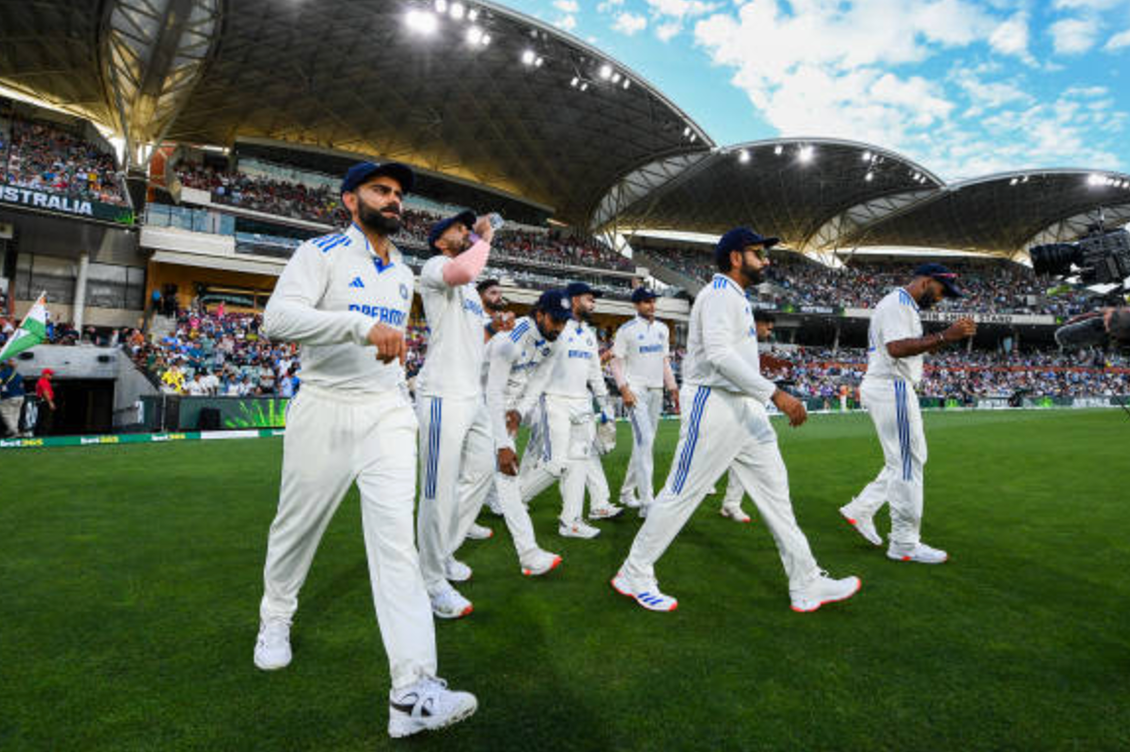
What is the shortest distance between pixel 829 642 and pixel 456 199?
45.4 meters

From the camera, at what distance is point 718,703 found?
2.56m

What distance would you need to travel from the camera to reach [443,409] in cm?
360

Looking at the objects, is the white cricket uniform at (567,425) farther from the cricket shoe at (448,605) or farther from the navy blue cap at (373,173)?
the navy blue cap at (373,173)

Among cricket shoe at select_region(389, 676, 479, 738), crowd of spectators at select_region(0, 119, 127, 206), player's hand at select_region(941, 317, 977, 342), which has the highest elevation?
crowd of spectators at select_region(0, 119, 127, 206)

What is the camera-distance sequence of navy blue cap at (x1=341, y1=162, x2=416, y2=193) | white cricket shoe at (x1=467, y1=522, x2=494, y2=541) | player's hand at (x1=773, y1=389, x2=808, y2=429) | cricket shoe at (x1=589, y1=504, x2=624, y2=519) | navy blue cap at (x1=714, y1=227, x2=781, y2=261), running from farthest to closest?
cricket shoe at (x1=589, y1=504, x2=624, y2=519)
white cricket shoe at (x1=467, y1=522, x2=494, y2=541)
navy blue cap at (x1=714, y1=227, x2=781, y2=261)
player's hand at (x1=773, y1=389, x2=808, y2=429)
navy blue cap at (x1=341, y1=162, x2=416, y2=193)

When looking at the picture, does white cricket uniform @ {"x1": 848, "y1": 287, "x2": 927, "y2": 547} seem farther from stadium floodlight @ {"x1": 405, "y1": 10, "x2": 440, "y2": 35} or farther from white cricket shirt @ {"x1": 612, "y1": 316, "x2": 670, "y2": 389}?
stadium floodlight @ {"x1": 405, "y1": 10, "x2": 440, "y2": 35}

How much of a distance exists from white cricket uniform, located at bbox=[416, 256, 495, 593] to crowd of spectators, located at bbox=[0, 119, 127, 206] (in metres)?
27.1

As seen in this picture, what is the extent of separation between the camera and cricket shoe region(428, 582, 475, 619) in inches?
138

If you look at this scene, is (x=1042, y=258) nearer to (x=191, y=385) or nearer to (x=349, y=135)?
(x=191, y=385)

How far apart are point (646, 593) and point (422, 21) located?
28491 mm

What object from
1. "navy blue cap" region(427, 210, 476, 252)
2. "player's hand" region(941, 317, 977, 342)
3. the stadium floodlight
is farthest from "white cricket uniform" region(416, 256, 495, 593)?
the stadium floodlight

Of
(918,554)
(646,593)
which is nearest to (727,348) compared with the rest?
(646,593)

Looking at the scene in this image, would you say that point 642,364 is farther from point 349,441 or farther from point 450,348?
point 349,441

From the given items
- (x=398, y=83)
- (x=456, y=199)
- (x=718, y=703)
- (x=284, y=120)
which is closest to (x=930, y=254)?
(x=456, y=199)
